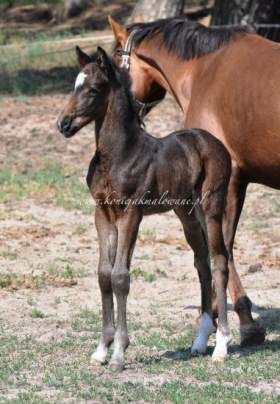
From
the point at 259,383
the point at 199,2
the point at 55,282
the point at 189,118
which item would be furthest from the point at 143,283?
the point at 199,2

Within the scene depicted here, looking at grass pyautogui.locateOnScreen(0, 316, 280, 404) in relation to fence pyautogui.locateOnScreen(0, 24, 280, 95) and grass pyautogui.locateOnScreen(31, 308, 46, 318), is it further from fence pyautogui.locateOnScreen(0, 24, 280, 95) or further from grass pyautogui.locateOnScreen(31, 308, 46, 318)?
fence pyautogui.locateOnScreen(0, 24, 280, 95)

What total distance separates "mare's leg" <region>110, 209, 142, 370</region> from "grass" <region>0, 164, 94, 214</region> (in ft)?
17.1

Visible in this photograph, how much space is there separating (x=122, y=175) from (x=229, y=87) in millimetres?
1562

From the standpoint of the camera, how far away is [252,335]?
6926 mm

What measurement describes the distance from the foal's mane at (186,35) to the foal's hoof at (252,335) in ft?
6.63

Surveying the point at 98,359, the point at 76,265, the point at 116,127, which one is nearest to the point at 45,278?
the point at 76,265

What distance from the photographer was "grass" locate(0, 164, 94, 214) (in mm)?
11422

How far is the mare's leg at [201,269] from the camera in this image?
6.55 meters

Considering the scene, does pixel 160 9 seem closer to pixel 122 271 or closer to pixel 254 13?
pixel 254 13

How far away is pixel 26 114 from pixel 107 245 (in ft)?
28.4

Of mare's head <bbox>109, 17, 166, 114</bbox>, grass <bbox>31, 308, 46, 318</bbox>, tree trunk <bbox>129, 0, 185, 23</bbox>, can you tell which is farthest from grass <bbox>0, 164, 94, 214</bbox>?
tree trunk <bbox>129, 0, 185, 23</bbox>

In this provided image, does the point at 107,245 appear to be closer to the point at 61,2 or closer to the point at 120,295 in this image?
the point at 120,295

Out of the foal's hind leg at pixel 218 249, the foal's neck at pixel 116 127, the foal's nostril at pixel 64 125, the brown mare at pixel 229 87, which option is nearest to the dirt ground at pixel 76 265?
the foal's hind leg at pixel 218 249

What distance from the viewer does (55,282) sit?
8758 mm
